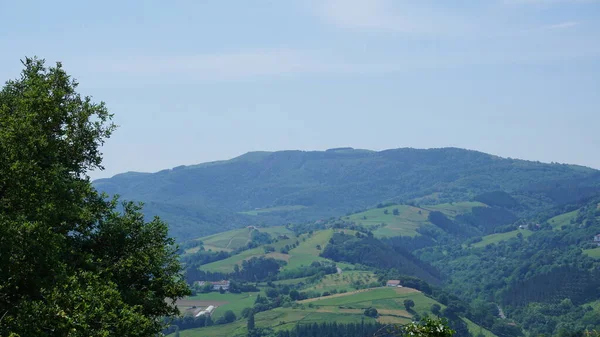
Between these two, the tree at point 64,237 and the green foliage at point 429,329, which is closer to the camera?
the green foliage at point 429,329

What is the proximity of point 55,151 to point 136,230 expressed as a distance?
621 cm

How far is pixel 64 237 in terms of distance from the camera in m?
30.3

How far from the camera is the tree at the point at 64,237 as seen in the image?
26734 mm

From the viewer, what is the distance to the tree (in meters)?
26.7

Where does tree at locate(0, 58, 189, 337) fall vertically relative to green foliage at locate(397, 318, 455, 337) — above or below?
above

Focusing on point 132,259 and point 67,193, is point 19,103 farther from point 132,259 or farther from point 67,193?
point 132,259

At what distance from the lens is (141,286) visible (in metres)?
36.4

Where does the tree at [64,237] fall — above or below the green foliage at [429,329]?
above

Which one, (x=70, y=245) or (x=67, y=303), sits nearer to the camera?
(x=67, y=303)

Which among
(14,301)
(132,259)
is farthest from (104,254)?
(14,301)

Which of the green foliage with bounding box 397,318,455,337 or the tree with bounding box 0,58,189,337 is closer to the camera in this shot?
the green foliage with bounding box 397,318,455,337

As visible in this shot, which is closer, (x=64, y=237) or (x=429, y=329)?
(x=429, y=329)

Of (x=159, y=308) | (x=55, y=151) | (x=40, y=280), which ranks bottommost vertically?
(x=159, y=308)

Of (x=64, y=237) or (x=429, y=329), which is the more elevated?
(x=64, y=237)
